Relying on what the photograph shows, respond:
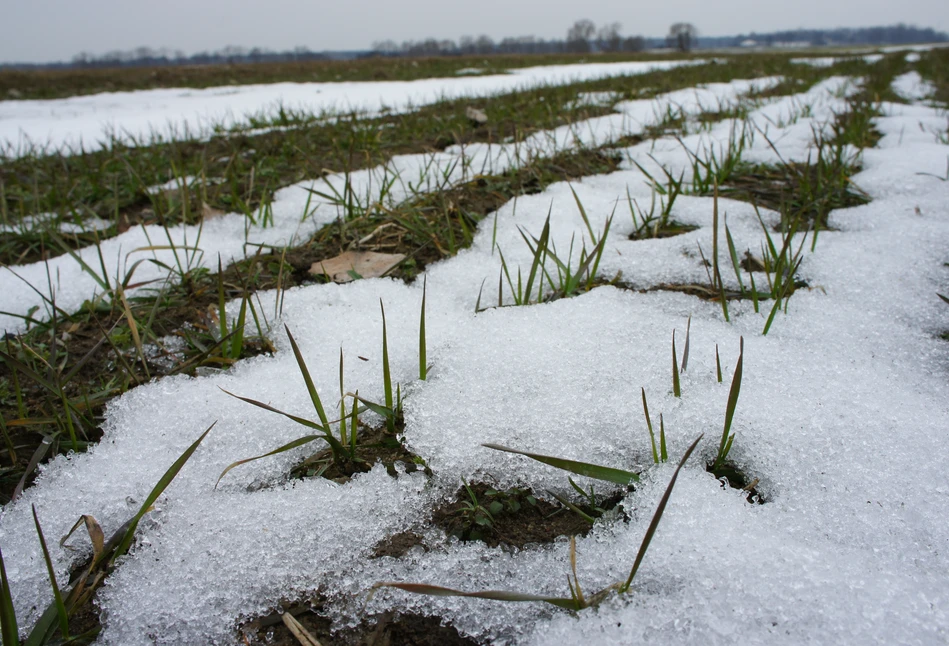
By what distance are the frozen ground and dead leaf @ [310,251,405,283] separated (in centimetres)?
323

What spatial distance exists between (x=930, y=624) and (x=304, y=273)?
162cm

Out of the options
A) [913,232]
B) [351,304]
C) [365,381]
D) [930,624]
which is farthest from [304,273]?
[913,232]

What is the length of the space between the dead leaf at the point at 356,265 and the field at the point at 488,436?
0.04 feet

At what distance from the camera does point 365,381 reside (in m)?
1.14

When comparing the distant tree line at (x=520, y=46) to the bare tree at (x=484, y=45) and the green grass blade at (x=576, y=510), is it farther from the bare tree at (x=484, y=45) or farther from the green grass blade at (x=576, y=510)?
the green grass blade at (x=576, y=510)

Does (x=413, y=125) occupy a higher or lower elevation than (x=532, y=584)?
higher

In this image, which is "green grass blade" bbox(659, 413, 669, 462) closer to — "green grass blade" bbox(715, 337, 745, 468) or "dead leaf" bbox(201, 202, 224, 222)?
"green grass blade" bbox(715, 337, 745, 468)

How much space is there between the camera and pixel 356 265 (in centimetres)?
172

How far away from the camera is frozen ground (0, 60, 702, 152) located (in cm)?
495

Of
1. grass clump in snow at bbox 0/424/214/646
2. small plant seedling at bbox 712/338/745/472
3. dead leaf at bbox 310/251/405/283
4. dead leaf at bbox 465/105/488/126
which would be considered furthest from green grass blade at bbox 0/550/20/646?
dead leaf at bbox 465/105/488/126

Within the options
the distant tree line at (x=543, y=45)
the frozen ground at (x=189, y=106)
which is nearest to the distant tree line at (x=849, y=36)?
the distant tree line at (x=543, y=45)

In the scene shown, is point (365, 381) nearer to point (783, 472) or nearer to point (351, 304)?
point (351, 304)

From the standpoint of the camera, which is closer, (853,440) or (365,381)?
(853,440)

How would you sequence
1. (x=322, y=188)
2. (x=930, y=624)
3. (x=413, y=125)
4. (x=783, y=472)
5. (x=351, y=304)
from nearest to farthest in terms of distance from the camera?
(x=930, y=624) → (x=783, y=472) → (x=351, y=304) → (x=322, y=188) → (x=413, y=125)
